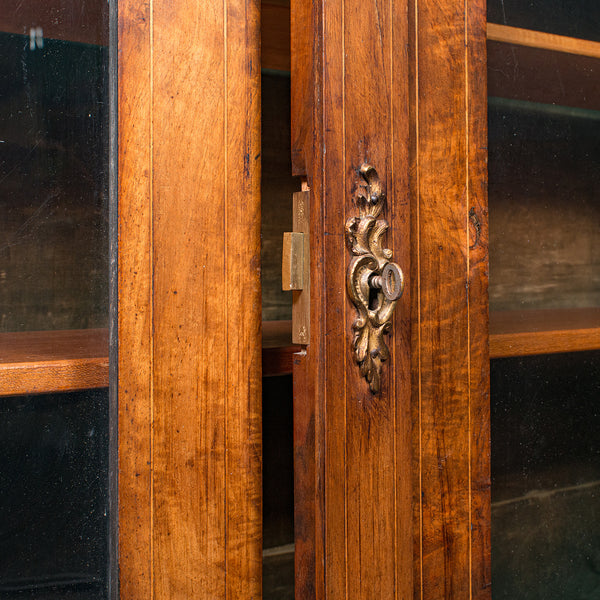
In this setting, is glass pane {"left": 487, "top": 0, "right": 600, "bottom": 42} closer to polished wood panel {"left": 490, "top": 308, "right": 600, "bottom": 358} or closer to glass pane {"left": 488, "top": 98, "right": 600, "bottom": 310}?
glass pane {"left": 488, "top": 98, "right": 600, "bottom": 310}

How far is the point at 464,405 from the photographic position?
0.58 meters

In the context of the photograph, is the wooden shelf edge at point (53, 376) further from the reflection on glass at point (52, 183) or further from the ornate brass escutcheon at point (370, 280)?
the ornate brass escutcheon at point (370, 280)

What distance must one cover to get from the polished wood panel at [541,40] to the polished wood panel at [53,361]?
43cm

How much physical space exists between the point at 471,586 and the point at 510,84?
1.45 ft

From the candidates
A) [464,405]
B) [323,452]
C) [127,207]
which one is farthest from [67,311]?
[464,405]

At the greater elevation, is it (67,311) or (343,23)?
(343,23)

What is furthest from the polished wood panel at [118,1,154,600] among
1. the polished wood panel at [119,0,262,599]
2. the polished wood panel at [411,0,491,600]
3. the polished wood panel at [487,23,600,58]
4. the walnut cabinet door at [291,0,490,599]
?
the polished wood panel at [487,23,600,58]

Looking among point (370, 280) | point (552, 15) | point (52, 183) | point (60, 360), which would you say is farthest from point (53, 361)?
point (552, 15)

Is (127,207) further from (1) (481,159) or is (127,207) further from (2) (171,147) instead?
(1) (481,159)

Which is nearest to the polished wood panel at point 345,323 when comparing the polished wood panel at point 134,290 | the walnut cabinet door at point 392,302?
the walnut cabinet door at point 392,302

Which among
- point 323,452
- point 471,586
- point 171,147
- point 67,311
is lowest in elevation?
point 471,586

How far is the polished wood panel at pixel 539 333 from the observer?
1.98 feet

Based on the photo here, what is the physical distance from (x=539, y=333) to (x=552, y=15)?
0.29m

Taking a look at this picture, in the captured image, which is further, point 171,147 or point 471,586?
point 471,586
